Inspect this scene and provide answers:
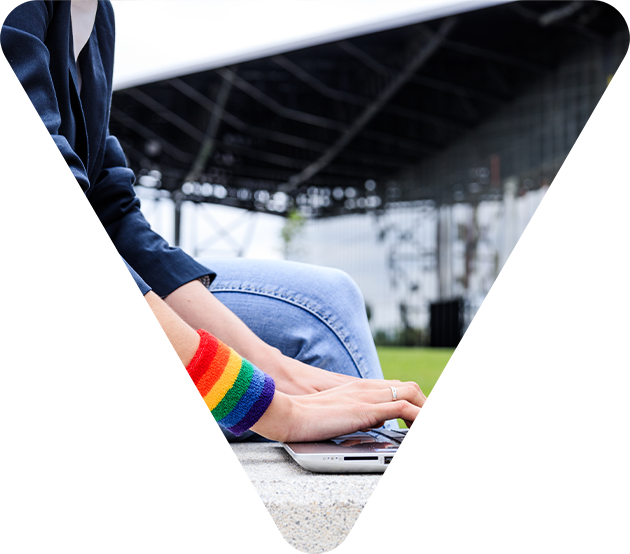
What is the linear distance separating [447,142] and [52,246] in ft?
59.6

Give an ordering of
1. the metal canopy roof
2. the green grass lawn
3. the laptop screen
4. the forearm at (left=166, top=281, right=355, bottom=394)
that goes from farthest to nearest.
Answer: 1. the metal canopy roof
2. the green grass lawn
3. the forearm at (left=166, top=281, right=355, bottom=394)
4. the laptop screen

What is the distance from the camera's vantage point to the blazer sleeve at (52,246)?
718 millimetres

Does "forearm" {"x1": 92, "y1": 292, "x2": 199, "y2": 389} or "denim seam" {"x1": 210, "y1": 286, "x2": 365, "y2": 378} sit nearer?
"forearm" {"x1": 92, "y1": 292, "x2": 199, "y2": 389}

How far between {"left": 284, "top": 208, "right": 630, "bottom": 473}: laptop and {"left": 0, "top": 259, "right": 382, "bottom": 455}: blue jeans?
0.91ft

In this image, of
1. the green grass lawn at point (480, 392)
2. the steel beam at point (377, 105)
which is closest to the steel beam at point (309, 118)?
the steel beam at point (377, 105)

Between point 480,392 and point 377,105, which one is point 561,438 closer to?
point 480,392

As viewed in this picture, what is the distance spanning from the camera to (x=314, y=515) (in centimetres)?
65

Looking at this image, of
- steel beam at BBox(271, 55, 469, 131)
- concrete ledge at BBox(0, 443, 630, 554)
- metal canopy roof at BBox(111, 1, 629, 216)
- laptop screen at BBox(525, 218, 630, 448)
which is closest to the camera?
concrete ledge at BBox(0, 443, 630, 554)

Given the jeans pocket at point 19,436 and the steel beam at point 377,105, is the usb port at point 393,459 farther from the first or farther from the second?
the steel beam at point 377,105

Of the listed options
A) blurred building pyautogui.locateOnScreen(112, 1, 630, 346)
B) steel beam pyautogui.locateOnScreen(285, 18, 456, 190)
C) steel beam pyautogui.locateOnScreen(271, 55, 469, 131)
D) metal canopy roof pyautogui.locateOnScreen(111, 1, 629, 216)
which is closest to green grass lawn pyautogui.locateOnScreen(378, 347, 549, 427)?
blurred building pyautogui.locateOnScreen(112, 1, 630, 346)

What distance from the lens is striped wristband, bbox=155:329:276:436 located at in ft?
2.52

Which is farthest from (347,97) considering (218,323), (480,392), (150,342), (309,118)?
(150,342)

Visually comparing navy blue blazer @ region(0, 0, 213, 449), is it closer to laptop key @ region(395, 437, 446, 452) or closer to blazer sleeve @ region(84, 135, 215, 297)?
blazer sleeve @ region(84, 135, 215, 297)

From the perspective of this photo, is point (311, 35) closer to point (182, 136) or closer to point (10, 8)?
point (182, 136)
